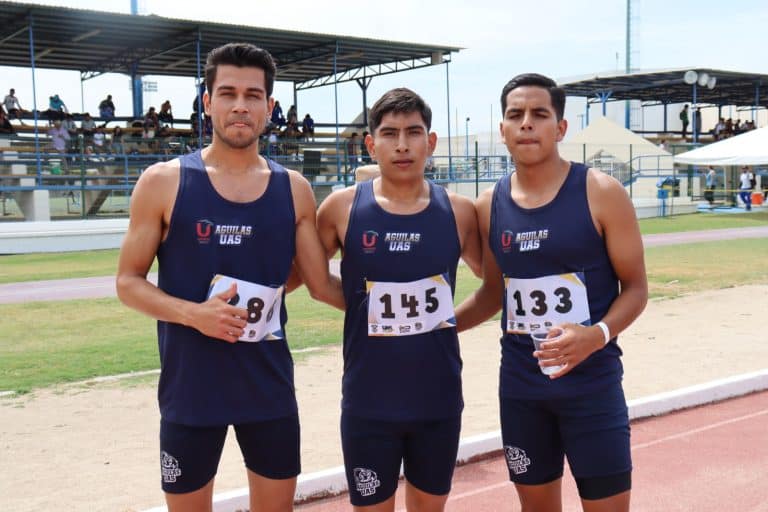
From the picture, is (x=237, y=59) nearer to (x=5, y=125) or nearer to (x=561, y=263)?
(x=561, y=263)

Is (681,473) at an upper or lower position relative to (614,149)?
lower

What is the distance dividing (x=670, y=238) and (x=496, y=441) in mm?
19078

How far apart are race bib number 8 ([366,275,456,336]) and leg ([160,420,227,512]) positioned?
764 mm

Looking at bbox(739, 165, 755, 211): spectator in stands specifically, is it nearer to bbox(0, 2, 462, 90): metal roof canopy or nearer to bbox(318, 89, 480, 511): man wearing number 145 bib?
bbox(0, 2, 462, 90): metal roof canopy

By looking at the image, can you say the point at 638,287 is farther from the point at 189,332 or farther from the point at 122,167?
the point at 122,167

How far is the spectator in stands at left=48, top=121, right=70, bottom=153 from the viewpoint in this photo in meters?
23.6

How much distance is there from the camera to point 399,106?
347 cm

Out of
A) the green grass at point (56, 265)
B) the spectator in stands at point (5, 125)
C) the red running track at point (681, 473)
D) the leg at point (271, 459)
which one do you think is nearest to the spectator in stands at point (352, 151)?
the green grass at point (56, 265)

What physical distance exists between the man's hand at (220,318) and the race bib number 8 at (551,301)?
3.77 feet

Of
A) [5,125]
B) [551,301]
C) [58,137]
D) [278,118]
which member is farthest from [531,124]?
[278,118]

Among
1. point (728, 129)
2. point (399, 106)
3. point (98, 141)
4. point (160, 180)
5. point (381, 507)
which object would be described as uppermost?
point (728, 129)

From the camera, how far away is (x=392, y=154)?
3475 millimetres

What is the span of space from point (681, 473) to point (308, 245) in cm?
328

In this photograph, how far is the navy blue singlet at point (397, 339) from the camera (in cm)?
336
